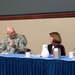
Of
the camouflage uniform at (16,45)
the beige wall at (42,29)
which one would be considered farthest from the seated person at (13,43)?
the beige wall at (42,29)

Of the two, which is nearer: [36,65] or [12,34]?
[36,65]

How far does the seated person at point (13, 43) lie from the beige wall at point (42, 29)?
1224mm

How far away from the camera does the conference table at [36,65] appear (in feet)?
10.1

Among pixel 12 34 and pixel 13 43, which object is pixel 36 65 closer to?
pixel 13 43

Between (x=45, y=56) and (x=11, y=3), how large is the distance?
3002 mm

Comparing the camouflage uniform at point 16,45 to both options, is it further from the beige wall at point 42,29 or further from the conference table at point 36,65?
the beige wall at point 42,29

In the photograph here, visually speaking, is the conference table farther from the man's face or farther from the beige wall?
the beige wall

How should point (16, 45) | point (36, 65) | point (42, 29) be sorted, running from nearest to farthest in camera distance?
point (36, 65) → point (16, 45) → point (42, 29)

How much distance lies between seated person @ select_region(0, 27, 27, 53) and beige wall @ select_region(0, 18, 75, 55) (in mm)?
1224

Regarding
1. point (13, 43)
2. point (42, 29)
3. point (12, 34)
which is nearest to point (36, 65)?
point (13, 43)

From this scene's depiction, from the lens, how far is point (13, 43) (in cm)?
426

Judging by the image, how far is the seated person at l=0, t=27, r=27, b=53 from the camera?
14.1 ft

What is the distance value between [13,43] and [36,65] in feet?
3.62

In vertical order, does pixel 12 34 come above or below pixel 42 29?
below
